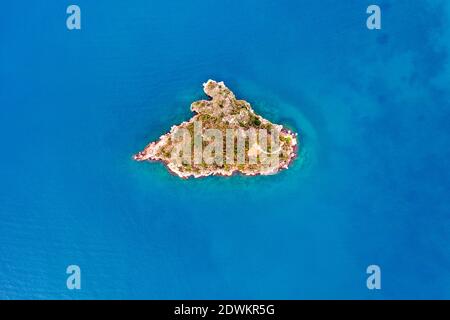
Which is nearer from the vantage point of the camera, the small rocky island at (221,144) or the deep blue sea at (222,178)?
the deep blue sea at (222,178)

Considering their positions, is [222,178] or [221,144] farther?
[222,178]

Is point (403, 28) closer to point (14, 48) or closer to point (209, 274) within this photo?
point (209, 274)

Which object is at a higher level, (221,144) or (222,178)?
(221,144)

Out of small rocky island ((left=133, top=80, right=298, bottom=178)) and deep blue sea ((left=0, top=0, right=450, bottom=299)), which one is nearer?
deep blue sea ((left=0, top=0, right=450, bottom=299))
